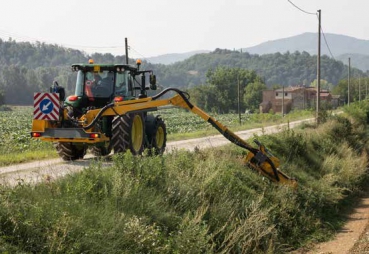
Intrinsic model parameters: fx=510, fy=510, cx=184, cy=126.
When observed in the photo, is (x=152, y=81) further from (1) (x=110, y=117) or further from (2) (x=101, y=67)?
(1) (x=110, y=117)

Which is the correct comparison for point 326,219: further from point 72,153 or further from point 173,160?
point 72,153

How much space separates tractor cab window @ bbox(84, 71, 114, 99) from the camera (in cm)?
1390

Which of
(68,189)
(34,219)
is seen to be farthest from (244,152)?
(34,219)

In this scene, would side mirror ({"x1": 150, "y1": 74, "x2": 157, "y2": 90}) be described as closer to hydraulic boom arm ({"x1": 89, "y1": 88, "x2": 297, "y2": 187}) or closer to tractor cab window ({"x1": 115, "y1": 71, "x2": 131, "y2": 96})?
tractor cab window ({"x1": 115, "y1": 71, "x2": 131, "y2": 96})

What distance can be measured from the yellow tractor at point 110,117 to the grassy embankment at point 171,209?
1.31 m

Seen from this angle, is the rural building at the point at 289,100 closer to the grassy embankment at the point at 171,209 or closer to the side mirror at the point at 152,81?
the grassy embankment at the point at 171,209

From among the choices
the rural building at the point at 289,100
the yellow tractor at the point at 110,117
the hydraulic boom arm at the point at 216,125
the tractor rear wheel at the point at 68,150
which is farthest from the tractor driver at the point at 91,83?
the rural building at the point at 289,100

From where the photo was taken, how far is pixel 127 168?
31.6 feet

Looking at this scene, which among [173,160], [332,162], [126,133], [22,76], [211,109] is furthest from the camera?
[22,76]

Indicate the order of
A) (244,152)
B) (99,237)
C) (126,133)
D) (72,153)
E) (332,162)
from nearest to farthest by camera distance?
(99,237) → (126,133) → (72,153) → (244,152) → (332,162)

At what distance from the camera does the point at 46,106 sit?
41.1ft

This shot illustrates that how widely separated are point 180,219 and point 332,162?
13.4 m

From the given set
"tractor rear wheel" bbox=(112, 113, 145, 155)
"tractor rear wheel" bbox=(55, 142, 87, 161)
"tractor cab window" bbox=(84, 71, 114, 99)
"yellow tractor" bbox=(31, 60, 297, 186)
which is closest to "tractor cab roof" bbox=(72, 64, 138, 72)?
"yellow tractor" bbox=(31, 60, 297, 186)

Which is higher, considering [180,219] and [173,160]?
[173,160]
